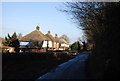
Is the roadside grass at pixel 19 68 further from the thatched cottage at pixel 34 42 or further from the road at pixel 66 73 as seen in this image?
the thatched cottage at pixel 34 42

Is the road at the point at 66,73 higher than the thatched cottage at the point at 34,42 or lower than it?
lower

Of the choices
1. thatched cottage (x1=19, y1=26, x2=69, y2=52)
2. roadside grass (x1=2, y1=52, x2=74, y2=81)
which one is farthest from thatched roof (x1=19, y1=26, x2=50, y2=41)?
roadside grass (x1=2, y1=52, x2=74, y2=81)

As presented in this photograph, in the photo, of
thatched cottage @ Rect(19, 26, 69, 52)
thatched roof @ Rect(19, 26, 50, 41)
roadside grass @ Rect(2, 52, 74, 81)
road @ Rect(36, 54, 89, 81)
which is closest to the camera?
road @ Rect(36, 54, 89, 81)

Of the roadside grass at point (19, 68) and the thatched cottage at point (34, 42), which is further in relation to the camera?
the thatched cottage at point (34, 42)

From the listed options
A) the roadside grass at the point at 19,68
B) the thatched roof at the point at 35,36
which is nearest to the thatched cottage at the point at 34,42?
the thatched roof at the point at 35,36

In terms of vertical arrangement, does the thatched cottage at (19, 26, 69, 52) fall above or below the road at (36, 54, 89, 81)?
above

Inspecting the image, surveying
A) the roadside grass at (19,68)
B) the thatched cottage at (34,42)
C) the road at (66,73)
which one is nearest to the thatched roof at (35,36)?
the thatched cottage at (34,42)

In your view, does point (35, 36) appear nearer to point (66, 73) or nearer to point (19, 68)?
point (19, 68)

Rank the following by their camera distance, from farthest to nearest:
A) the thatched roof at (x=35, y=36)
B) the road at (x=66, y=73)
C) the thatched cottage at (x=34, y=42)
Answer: the thatched roof at (x=35, y=36) < the thatched cottage at (x=34, y=42) < the road at (x=66, y=73)

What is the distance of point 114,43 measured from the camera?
8719 mm

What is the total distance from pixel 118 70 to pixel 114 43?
1.72 m

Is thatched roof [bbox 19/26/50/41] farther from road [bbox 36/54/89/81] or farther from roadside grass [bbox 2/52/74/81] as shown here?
road [bbox 36/54/89/81]

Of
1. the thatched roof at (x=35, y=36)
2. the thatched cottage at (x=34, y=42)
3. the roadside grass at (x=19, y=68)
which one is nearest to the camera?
the roadside grass at (x=19, y=68)

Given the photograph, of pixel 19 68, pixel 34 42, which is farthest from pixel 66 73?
pixel 34 42
